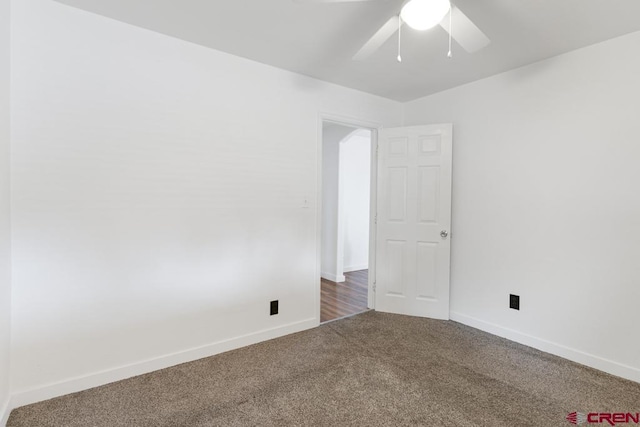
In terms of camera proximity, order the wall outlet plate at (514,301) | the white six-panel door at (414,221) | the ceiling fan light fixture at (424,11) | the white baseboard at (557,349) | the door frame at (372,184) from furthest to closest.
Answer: the white six-panel door at (414,221) → the door frame at (372,184) → the wall outlet plate at (514,301) → the white baseboard at (557,349) → the ceiling fan light fixture at (424,11)

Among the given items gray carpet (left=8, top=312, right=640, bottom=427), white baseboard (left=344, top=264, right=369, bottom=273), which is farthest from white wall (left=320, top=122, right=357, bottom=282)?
gray carpet (left=8, top=312, right=640, bottom=427)

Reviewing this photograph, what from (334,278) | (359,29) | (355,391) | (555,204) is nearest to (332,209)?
(334,278)

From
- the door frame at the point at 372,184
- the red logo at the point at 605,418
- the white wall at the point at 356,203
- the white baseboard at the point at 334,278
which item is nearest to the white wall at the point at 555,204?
the red logo at the point at 605,418

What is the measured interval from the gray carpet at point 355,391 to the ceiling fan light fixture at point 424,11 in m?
2.01

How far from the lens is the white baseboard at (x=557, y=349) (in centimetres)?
209

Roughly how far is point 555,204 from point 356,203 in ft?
10.6

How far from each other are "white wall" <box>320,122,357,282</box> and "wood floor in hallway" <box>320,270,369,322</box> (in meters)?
0.24

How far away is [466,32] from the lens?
1485 millimetres

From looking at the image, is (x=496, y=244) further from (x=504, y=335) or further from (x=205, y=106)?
(x=205, y=106)

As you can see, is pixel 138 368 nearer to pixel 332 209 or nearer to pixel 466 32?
pixel 466 32

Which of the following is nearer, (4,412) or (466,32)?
(466,32)

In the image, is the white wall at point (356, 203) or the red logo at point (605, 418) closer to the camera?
the red logo at point (605, 418)

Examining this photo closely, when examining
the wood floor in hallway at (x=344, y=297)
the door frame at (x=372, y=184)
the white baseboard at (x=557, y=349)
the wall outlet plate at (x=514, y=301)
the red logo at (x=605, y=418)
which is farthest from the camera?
the wood floor in hallway at (x=344, y=297)

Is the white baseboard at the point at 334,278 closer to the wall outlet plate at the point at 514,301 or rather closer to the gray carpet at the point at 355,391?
the gray carpet at the point at 355,391
